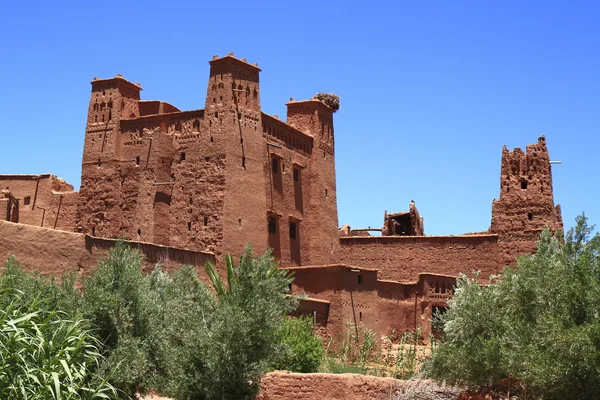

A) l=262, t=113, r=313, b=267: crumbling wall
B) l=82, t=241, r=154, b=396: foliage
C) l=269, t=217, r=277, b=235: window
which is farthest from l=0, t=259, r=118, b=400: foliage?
l=262, t=113, r=313, b=267: crumbling wall

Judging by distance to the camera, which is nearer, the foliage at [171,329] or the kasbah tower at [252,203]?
the foliage at [171,329]

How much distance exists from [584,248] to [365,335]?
1390 cm

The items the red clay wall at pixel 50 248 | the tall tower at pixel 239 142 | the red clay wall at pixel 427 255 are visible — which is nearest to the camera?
the red clay wall at pixel 50 248

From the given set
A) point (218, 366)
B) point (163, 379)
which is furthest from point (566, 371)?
point (163, 379)

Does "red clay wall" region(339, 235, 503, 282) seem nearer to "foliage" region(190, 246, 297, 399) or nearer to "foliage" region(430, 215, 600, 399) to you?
"foliage" region(430, 215, 600, 399)

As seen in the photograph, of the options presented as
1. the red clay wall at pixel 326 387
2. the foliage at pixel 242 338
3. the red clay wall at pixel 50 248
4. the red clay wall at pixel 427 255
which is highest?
the red clay wall at pixel 427 255

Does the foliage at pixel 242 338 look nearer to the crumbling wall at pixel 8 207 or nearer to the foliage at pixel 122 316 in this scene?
the foliage at pixel 122 316

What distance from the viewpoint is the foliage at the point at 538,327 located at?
1540 cm

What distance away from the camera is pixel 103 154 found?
34781 mm

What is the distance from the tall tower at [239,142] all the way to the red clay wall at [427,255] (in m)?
5.46

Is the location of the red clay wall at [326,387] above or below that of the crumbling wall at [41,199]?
below

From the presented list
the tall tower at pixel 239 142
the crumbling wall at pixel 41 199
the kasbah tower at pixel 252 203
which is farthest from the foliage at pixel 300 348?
the crumbling wall at pixel 41 199

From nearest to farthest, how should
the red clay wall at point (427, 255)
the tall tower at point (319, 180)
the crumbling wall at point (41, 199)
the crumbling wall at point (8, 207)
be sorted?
1. the crumbling wall at point (8, 207)
2. the red clay wall at point (427, 255)
3. the crumbling wall at point (41, 199)
4. the tall tower at point (319, 180)

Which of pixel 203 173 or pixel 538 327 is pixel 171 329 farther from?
pixel 203 173
